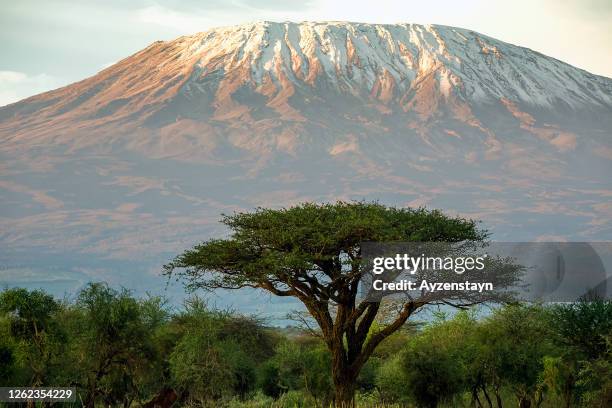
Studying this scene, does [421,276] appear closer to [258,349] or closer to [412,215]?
[412,215]

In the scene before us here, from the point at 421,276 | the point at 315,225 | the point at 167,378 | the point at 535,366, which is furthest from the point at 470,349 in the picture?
the point at 167,378

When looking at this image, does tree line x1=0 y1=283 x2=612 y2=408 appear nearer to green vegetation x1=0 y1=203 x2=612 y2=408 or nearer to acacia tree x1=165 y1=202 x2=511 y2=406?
green vegetation x1=0 y1=203 x2=612 y2=408

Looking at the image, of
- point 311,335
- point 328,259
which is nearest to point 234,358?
point 311,335

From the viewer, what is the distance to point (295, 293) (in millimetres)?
43312

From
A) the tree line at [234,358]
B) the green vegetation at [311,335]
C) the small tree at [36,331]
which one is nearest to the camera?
the small tree at [36,331]

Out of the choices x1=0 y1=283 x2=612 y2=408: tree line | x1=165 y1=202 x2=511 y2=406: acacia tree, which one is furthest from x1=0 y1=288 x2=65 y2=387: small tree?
x1=165 y1=202 x2=511 y2=406: acacia tree

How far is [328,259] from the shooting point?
42.4 meters

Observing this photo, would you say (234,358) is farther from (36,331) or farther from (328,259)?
(36,331)

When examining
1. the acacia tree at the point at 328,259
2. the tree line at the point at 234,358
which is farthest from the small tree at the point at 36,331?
the acacia tree at the point at 328,259

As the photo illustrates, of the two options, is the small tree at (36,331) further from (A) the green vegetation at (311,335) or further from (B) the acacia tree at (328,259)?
(B) the acacia tree at (328,259)

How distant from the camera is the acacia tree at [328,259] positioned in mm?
42094

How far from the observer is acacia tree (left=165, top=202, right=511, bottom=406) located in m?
42.1

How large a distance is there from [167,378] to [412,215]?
15.3 meters

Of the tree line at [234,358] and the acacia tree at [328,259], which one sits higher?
the acacia tree at [328,259]
